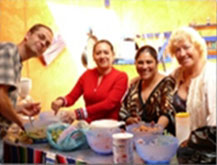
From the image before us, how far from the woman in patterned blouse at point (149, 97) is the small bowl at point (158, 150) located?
25 centimetres

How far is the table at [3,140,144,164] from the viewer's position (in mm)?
703

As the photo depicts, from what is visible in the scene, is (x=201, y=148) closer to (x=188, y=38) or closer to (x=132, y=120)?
(x=132, y=120)

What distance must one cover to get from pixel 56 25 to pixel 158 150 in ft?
2.43

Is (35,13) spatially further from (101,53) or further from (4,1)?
(101,53)

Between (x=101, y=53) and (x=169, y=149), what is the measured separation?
0.58 meters

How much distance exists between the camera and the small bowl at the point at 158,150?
63 cm

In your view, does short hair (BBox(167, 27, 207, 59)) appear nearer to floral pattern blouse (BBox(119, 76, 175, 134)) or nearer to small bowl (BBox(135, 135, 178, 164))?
floral pattern blouse (BBox(119, 76, 175, 134))

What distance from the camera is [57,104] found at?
1.05 meters

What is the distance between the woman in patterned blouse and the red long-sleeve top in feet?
0.21

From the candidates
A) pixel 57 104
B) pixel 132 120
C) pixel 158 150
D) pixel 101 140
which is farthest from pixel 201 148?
pixel 57 104

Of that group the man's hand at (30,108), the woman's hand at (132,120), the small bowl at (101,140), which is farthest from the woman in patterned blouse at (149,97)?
the man's hand at (30,108)

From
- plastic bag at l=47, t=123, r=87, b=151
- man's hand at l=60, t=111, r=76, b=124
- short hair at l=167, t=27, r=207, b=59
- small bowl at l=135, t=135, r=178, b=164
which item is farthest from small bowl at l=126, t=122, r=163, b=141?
short hair at l=167, t=27, r=207, b=59

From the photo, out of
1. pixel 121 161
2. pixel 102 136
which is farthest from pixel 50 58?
pixel 121 161

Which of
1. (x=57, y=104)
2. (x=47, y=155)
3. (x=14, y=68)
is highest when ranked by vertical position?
(x=14, y=68)
